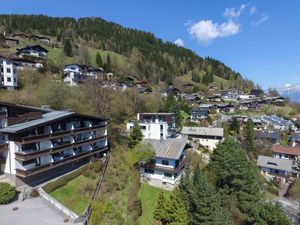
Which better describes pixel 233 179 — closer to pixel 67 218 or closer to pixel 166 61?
pixel 67 218

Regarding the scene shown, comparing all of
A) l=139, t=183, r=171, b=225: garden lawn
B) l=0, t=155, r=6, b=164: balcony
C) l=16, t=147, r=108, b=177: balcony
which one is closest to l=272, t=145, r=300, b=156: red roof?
l=139, t=183, r=171, b=225: garden lawn

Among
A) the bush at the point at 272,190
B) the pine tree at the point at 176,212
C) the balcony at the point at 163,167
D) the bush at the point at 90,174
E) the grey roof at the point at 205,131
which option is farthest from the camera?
the grey roof at the point at 205,131

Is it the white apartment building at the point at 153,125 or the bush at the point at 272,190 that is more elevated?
the white apartment building at the point at 153,125

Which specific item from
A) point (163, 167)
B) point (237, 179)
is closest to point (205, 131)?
point (237, 179)

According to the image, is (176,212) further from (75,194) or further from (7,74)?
(7,74)

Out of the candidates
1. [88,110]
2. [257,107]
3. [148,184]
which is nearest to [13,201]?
[148,184]

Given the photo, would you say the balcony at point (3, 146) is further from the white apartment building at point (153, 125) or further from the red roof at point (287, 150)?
the red roof at point (287, 150)

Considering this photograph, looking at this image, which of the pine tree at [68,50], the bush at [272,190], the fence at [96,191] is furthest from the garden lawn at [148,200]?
the pine tree at [68,50]
